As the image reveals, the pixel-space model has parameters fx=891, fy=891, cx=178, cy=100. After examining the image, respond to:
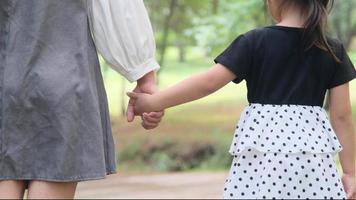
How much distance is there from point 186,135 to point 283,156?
9.38m

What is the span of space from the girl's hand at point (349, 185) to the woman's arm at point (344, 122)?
0.01 metres

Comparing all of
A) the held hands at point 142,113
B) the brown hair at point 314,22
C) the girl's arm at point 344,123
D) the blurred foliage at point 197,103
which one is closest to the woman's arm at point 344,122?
the girl's arm at point 344,123

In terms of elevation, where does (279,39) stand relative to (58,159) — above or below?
above

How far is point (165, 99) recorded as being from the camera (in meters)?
2.55

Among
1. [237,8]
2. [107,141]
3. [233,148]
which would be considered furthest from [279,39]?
[237,8]

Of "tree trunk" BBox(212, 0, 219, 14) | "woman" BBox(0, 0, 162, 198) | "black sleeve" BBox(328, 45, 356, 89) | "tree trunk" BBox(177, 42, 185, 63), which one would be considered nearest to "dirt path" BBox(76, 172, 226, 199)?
"tree trunk" BBox(212, 0, 219, 14)

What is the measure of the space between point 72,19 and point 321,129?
745 millimetres

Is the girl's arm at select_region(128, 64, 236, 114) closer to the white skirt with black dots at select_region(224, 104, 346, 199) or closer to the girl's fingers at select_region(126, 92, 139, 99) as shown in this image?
the girl's fingers at select_region(126, 92, 139, 99)

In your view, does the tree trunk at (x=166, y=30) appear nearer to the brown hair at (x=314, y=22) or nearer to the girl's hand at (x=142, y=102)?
the girl's hand at (x=142, y=102)

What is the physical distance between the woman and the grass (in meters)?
8.33

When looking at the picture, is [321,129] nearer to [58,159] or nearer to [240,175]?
[240,175]

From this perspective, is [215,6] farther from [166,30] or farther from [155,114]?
[155,114]

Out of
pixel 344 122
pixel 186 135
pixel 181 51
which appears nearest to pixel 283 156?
pixel 344 122

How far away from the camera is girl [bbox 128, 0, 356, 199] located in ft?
7.88
